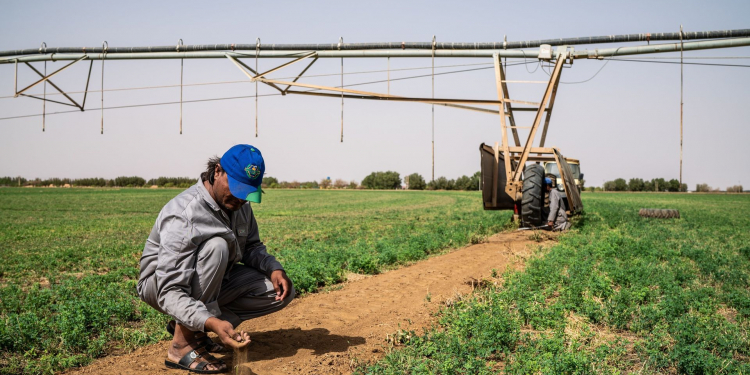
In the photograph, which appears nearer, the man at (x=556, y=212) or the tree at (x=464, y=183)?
the man at (x=556, y=212)

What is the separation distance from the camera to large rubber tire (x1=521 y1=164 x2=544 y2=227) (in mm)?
13250

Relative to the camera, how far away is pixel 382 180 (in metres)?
89.4

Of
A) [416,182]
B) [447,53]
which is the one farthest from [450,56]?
[416,182]

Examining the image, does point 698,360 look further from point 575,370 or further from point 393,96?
point 393,96

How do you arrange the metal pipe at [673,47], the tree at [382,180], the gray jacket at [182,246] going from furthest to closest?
the tree at [382,180]
the metal pipe at [673,47]
the gray jacket at [182,246]

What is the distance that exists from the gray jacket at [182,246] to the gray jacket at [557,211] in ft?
35.9

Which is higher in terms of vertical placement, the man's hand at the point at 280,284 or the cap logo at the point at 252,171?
the cap logo at the point at 252,171

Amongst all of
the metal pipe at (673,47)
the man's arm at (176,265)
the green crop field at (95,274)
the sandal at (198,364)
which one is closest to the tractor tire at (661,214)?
the green crop field at (95,274)

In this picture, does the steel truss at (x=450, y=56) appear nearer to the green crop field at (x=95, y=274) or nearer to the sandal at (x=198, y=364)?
the green crop field at (x=95, y=274)

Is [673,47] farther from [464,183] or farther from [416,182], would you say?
[416,182]

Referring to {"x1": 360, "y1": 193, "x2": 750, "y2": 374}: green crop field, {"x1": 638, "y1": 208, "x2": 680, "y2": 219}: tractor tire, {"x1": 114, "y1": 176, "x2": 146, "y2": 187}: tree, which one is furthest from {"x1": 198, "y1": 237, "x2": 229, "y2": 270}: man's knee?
{"x1": 114, "y1": 176, "x2": 146, "y2": 187}: tree

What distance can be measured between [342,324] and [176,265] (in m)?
2.17

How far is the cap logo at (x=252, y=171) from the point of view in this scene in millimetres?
3766

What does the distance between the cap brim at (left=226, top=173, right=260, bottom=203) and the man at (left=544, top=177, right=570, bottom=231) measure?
10966 millimetres
